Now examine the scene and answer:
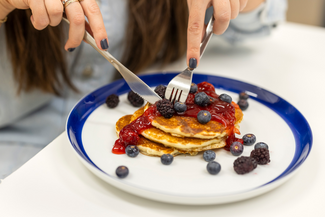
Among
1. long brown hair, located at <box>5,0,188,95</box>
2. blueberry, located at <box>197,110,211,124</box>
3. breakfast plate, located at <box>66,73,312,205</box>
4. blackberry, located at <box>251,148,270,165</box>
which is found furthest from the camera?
long brown hair, located at <box>5,0,188,95</box>

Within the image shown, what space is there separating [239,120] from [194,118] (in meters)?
0.23

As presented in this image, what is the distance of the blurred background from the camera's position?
15.8 feet

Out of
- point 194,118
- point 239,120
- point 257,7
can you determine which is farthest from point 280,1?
point 194,118

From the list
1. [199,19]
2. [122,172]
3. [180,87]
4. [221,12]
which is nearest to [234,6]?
[221,12]

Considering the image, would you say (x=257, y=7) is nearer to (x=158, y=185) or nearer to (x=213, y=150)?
(x=213, y=150)

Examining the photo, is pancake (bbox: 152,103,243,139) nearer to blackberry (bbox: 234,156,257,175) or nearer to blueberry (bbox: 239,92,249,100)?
blackberry (bbox: 234,156,257,175)

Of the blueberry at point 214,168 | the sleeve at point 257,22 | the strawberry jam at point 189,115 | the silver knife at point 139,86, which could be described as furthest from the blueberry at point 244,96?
the sleeve at point 257,22

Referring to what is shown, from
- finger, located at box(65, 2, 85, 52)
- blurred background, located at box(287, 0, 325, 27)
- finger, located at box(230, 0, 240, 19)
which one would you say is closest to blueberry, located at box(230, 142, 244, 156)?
finger, located at box(230, 0, 240, 19)

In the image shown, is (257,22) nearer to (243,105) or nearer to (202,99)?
(243,105)

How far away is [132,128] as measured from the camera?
1.19 metres

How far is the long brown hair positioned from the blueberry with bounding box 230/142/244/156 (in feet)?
3.79

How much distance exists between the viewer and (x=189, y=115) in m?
1.24

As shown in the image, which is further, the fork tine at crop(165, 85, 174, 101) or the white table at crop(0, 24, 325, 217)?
the fork tine at crop(165, 85, 174, 101)

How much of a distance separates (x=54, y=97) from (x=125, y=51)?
0.63 meters
